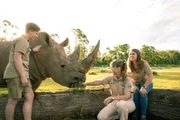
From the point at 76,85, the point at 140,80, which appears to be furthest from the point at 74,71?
the point at 140,80

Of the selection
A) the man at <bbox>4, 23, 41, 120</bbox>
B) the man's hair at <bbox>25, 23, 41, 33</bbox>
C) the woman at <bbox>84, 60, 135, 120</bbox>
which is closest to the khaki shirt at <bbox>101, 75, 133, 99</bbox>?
the woman at <bbox>84, 60, 135, 120</bbox>

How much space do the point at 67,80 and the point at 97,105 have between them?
99 cm

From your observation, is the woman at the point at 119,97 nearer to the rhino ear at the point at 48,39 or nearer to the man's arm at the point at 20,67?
the man's arm at the point at 20,67

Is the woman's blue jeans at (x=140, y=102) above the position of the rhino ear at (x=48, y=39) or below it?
below

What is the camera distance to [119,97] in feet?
19.1

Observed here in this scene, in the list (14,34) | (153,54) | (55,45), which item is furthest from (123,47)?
(55,45)

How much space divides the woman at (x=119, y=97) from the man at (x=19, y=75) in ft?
5.50

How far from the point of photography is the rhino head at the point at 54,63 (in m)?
6.81

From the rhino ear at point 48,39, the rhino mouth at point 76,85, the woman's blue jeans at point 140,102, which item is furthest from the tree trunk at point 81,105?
the rhino ear at point 48,39

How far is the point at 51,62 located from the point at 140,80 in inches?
93.9

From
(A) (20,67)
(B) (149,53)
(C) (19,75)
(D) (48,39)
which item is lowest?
(C) (19,75)

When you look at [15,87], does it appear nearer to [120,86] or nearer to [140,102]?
[120,86]

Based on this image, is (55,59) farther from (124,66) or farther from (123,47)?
(123,47)

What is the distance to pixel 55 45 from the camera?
23.6ft
